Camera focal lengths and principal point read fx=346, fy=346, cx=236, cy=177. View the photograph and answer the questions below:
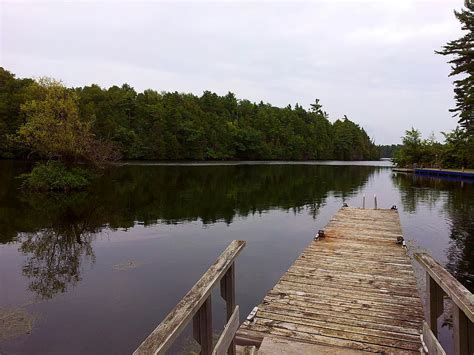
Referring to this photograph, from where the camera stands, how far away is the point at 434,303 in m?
4.11

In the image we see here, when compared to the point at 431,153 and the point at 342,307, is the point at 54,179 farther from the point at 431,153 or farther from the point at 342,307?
the point at 431,153

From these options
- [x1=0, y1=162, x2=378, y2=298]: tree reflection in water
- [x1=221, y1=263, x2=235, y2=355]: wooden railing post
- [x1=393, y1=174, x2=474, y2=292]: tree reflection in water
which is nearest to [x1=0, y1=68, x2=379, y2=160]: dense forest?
[x1=0, y1=162, x2=378, y2=298]: tree reflection in water

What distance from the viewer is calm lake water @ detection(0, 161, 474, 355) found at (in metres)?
7.52

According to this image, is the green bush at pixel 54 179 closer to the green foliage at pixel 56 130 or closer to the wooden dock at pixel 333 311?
the green foliage at pixel 56 130

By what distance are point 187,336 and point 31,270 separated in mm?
6506

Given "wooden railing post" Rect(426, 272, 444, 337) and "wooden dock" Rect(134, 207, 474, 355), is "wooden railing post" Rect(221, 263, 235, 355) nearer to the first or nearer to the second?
"wooden dock" Rect(134, 207, 474, 355)

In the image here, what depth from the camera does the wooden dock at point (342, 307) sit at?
4.99 m

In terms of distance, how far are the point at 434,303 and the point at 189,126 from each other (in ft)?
282

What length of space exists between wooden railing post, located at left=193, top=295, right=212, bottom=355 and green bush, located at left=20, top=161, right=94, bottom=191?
88.0 feet

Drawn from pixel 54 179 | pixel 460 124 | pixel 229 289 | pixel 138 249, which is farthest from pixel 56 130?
pixel 460 124

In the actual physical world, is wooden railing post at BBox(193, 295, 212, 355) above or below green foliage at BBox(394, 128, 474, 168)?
below

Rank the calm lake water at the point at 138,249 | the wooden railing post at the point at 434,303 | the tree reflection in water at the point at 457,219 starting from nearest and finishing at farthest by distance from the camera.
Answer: the wooden railing post at the point at 434,303
the calm lake water at the point at 138,249
the tree reflection in water at the point at 457,219

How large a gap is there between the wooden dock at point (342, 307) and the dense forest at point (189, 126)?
146ft

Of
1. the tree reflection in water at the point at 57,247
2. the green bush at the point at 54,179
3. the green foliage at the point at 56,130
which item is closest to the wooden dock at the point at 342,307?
the tree reflection in water at the point at 57,247
